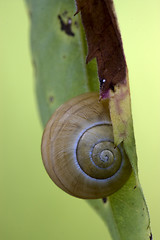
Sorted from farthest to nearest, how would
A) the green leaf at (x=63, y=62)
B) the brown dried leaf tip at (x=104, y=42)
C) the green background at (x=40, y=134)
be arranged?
the green background at (x=40, y=134) → the green leaf at (x=63, y=62) → the brown dried leaf tip at (x=104, y=42)

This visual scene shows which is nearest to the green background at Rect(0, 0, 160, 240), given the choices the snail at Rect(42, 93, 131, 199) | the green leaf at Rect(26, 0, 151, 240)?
the green leaf at Rect(26, 0, 151, 240)

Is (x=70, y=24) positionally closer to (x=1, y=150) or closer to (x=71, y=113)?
(x=71, y=113)

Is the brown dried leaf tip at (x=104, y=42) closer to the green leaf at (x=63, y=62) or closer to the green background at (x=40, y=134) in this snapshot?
the green leaf at (x=63, y=62)

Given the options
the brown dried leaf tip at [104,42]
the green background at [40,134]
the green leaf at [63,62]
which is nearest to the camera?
the brown dried leaf tip at [104,42]

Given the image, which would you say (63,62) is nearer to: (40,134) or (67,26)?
(67,26)

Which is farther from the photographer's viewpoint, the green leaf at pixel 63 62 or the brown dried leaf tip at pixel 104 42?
the green leaf at pixel 63 62

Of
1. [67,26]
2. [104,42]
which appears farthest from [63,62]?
[104,42]

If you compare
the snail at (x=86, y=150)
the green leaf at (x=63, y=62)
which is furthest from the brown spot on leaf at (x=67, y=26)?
the snail at (x=86, y=150)

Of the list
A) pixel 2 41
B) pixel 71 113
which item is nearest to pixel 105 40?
pixel 71 113
